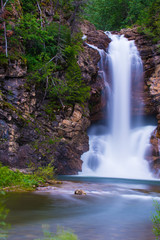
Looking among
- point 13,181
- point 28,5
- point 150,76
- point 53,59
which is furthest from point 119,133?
point 13,181

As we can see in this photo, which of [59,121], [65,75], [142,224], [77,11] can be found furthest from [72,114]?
[142,224]

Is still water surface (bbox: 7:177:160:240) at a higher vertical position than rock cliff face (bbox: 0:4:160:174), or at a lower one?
lower

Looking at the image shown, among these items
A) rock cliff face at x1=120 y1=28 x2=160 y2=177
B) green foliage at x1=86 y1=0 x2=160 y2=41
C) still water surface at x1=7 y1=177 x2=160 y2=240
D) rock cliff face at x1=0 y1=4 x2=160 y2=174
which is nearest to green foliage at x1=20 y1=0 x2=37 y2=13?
rock cliff face at x1=0 y1=4 x2=160 y2=174

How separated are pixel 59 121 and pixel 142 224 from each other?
40.9 ft

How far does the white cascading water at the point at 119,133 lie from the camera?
17.6m

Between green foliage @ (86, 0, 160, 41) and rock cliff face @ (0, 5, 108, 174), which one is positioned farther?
green foliage @ (86, 0, 160, 41)

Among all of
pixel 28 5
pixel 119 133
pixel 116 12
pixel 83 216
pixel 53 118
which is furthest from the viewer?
pixel 116 12

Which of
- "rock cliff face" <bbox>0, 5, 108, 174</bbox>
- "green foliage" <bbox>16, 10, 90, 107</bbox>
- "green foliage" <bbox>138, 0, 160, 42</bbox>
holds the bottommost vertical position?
"rock cliff face" <bbox>0, 5, 108, 174</bbox>

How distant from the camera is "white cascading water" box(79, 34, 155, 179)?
57.9ft

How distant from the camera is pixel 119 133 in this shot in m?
21.2

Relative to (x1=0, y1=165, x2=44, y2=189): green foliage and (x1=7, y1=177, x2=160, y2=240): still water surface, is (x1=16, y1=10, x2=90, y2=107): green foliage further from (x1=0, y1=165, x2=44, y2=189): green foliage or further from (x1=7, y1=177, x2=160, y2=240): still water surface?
(x1=7, y1=177, x2=160, y2=240): still water surface

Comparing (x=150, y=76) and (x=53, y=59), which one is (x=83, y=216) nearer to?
(x=53, y=59)

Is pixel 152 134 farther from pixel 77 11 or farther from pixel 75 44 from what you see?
pixel 77 11

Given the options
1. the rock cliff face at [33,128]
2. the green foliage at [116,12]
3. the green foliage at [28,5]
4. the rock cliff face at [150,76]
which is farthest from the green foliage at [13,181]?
the green foliage at [116,12]
